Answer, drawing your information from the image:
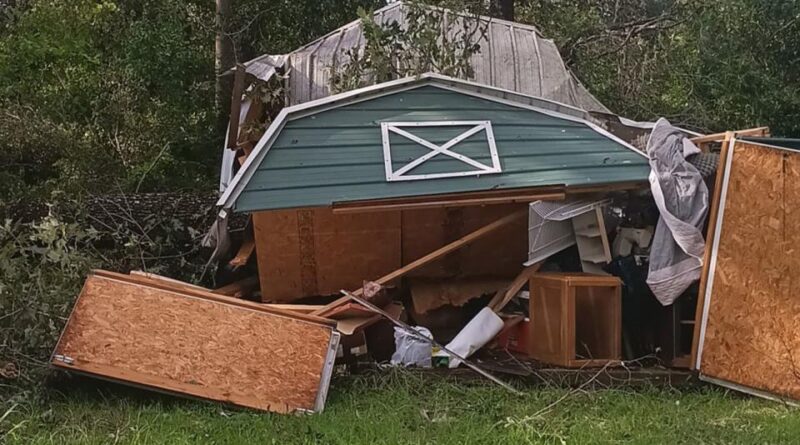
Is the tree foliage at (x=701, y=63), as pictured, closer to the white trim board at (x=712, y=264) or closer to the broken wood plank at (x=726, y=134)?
the broken wood plank at (x=726, y=134)

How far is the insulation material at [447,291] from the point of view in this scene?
602 centimetres

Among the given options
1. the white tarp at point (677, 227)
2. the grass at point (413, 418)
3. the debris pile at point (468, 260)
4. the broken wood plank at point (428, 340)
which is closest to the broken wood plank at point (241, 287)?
the debris pile at point (468, 260)

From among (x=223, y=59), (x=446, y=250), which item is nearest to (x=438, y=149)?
(x=446, y=250)

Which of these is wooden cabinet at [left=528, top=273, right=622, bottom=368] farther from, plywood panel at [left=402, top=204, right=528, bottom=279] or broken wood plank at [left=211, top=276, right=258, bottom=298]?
broken wood plank at [left=211, top=276, right=258, bottom=298]

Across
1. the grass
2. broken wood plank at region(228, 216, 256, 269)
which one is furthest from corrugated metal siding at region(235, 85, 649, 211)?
the grass

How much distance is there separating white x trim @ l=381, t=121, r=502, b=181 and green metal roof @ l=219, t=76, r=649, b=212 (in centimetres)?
1

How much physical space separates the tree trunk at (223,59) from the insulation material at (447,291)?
6228mm

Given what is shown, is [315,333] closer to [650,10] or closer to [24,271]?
[24,271]

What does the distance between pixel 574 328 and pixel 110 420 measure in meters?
3.20

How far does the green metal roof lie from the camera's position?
Result: 5391 millimetres

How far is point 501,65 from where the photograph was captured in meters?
8.78

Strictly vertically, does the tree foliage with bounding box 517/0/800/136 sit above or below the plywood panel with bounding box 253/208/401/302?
above

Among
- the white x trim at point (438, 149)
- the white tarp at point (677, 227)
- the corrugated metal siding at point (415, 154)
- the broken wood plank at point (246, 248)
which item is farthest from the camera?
the broken wood plank at point (246, 248)

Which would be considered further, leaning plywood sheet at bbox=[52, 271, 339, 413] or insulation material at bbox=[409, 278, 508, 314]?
insulation material at bbox=[409, 278, 508, 314]
